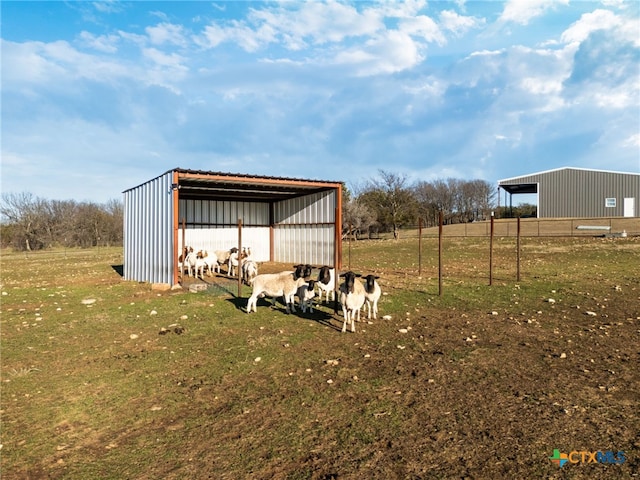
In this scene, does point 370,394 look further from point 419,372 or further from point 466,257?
point 466,257

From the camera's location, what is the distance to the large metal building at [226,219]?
16188 mm

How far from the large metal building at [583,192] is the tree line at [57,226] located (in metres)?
62.3

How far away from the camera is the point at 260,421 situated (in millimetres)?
4727

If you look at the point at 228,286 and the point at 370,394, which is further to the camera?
the point at 228,286

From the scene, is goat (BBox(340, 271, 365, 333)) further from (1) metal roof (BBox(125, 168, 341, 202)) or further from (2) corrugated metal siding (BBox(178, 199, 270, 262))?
(2) corrugated metal siding (BBox(178, 199, 270, 262))

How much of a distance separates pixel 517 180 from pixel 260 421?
2034 inches

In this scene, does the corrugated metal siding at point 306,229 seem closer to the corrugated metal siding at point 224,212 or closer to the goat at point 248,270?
the corrugated metal siding at point 224,212

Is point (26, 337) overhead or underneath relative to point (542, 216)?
underneath

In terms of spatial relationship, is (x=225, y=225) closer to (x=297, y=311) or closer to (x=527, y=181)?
(x=297, y=311)

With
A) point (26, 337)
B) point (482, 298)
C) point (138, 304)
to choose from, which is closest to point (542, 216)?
point (482, 298)

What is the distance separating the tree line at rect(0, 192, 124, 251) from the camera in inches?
2324

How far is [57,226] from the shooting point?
6309cm

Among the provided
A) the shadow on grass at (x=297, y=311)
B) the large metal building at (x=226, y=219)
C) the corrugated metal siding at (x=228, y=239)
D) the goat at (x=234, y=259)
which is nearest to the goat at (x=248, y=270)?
the goat at (x=234, y=259)

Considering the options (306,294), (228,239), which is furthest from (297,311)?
(228,239)
